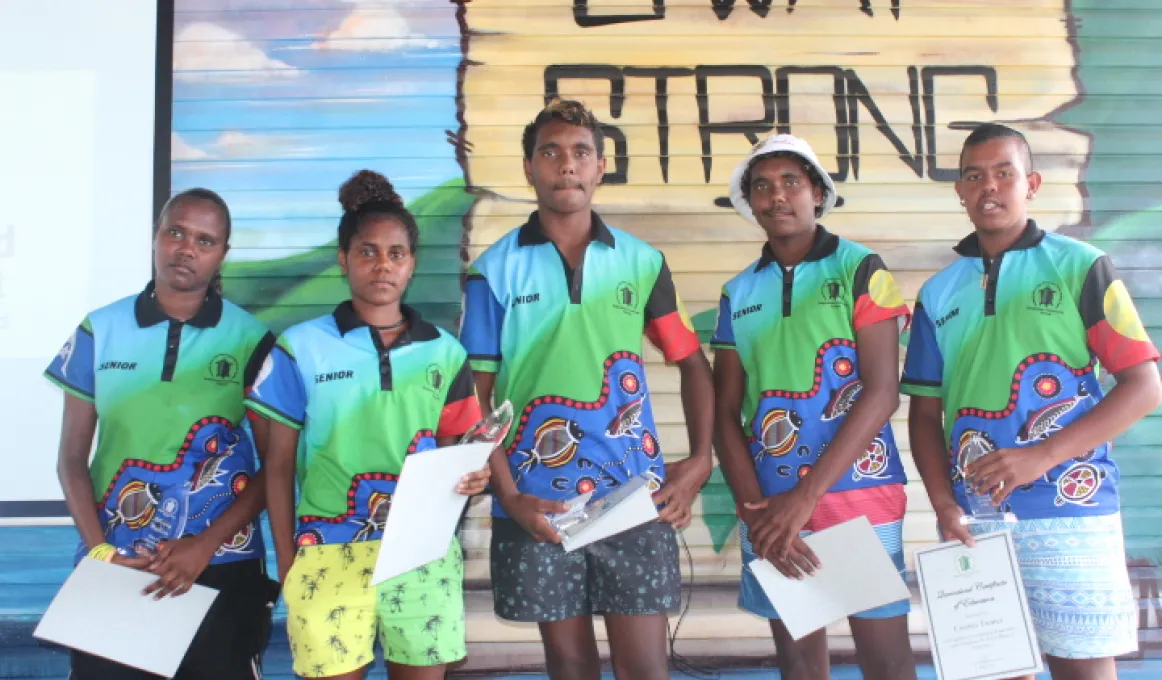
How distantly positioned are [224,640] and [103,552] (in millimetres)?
404

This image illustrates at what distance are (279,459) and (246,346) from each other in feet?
1.36

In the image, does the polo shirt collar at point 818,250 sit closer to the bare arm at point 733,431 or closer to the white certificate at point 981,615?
the bare arm at point 733,431

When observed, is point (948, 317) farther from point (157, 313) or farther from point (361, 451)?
point (157, 313)

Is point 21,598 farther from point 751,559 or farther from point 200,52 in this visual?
point 751,559

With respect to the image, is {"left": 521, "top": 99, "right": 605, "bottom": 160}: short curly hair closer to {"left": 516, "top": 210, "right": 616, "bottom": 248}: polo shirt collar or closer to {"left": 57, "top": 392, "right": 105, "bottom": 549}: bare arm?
{"left": 516, "top": 210, "right": 616, "bottom": 248}: polo shirt collar

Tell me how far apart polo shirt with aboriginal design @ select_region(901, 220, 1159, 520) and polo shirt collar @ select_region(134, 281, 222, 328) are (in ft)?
6.68

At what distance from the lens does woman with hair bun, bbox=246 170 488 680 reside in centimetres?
211

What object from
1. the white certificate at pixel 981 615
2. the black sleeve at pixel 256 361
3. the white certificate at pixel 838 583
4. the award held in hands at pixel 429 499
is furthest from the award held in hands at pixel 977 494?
the black sleeve at pixel 256 361

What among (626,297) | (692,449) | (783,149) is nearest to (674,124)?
(783,149)

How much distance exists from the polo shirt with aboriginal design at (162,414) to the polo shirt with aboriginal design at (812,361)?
1409 millimetres

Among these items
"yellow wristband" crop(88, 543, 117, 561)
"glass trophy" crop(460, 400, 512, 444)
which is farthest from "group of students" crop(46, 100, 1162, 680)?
"glass trophy" crop(460, 400, 512, 444)

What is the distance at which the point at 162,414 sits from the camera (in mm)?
2348

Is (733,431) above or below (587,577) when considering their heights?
above

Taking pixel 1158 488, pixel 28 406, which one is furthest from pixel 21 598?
pixel 1158 488
